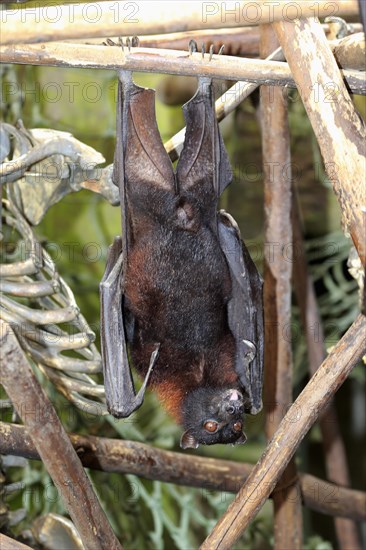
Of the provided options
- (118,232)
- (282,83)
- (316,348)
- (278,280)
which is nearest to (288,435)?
(282,83)

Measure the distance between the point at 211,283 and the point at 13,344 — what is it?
740 mm

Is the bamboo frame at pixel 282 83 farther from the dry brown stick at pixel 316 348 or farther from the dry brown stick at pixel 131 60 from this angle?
the dry brown stick at pixel 316 348

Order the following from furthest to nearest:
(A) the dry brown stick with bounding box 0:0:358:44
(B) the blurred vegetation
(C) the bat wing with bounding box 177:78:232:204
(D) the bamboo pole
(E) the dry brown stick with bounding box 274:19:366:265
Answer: (B) the blurred vegetation
(D) the bamboo pole
(C) the bat wing with bounding box 177:78:232:204
(E) the dry brown stick with bounding box 274:19:366:265
(A) the dry brown stick with bounding box 0:0:358:44

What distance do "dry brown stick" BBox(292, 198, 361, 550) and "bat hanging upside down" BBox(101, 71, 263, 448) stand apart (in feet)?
3.30

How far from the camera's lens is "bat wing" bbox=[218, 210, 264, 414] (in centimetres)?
221

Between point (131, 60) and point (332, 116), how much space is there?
→ 1.43ft

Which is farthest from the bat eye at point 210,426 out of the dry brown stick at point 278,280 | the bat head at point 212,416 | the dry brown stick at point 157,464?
the dry brown stick at point 157,464

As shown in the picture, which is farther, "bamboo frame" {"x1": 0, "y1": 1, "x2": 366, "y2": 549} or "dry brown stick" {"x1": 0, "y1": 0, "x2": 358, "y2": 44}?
"bamboo frame" {"x1": 0, "y1": 1, "x2": 366, "y2": 549}

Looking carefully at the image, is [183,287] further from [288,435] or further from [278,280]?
[278,280]

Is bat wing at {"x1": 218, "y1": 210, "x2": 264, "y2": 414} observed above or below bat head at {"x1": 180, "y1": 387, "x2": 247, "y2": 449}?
above

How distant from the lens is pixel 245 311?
2258 mm

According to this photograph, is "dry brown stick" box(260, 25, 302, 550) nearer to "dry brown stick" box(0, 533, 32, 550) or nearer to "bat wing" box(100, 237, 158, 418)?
"bat wing" box(100, 237, 158, 418)

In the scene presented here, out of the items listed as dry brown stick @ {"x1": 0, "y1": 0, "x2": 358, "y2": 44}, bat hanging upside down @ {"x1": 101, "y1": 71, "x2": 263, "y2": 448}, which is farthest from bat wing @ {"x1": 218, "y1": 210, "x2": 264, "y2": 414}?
dry brown stick @ {"x1": 0, "y1": 0, "x2": 358, "y2": 44}

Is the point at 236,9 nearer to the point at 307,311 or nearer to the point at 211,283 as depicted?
the point at 211,283
